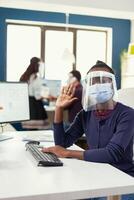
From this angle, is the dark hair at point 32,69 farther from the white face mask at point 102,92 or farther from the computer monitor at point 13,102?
the white face mask at point 102,92

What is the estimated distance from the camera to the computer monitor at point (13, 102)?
2287 mm

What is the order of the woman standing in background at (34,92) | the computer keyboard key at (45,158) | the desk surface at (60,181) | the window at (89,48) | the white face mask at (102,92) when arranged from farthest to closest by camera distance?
1. the window at (89,48)
2. the woman standing in background at (34,92)
3. the white face mask at (102,92)
4. the computer keyboard key at (45,158)
5. the desk surface at (60,181)

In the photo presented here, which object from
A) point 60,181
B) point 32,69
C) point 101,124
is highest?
point 32,69

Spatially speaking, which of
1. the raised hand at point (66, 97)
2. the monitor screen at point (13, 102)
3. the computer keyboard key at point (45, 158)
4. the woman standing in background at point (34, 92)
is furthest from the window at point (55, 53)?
the computer keyboard key at point (45, 158)

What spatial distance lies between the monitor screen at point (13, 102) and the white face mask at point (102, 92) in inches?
32.6

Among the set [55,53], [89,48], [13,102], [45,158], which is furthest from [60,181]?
[89,48]

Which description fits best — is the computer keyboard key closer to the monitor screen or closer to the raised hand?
the raised hand

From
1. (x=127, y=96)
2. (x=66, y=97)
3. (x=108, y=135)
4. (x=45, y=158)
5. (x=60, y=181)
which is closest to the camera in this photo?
(x=60, y=181)

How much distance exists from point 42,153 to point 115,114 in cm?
43

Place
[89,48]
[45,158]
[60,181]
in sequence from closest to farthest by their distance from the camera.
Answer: [60,181] < [45,158] < [89,48]

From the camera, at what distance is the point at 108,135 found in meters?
1.67

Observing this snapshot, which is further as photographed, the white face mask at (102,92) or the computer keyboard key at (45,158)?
the white face mask at (102,92)

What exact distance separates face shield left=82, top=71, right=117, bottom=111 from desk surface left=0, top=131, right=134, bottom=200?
37cm

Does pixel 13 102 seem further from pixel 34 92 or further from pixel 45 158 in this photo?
pixel 34 92
